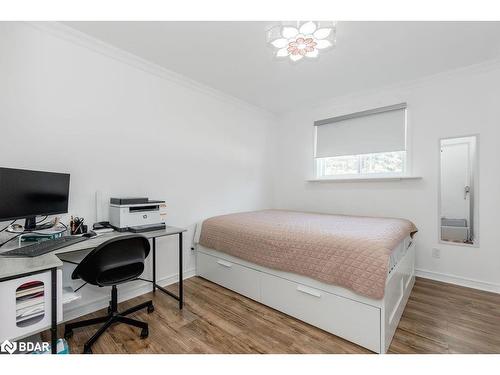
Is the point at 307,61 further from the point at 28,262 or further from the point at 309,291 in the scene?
the point at 28,262

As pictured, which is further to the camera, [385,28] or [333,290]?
[385,28]

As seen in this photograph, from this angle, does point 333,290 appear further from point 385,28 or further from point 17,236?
point 17,236

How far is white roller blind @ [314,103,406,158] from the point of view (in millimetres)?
3076

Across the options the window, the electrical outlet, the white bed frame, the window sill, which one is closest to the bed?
the white bed frame

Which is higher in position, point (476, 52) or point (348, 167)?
point (476, 52)

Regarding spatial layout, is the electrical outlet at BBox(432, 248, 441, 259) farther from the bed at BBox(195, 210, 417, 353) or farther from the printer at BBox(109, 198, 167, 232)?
the printer at BBox(109, 198, 167, 232)

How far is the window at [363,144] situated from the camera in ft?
10.2

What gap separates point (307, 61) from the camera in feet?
8.36

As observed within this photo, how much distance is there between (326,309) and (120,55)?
2.97m

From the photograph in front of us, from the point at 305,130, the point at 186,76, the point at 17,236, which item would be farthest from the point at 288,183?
the point at 17,236

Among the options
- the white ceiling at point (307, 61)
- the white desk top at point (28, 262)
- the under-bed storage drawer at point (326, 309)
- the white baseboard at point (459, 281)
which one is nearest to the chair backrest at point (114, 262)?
the white desk top at point (28, 262)

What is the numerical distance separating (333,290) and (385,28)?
218 centimetres
